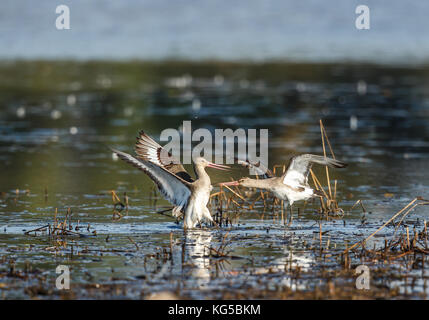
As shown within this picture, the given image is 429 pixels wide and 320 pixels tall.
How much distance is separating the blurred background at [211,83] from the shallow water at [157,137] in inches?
2.9

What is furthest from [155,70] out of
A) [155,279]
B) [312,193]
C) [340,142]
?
[155,279]

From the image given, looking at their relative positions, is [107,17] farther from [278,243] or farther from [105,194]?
[278,243]

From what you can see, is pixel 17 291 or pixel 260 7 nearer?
pixel 17 291

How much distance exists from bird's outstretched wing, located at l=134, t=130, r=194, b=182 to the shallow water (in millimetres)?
665

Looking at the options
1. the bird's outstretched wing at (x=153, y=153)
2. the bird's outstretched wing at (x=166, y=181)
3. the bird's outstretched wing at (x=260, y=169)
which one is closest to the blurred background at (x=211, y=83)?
the bird's outstretched wing at (x=260, y=169)

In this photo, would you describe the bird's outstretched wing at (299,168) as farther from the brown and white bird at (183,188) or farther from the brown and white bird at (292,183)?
the brown and white bird at (183,188)

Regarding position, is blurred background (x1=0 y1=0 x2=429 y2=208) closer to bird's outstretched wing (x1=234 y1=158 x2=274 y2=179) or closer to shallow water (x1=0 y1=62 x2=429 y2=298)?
shallow water (x1=0 y1=62 x2=429 y2=298)

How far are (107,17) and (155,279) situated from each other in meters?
40.2

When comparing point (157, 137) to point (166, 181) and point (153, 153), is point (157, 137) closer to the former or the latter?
point (153, 153)

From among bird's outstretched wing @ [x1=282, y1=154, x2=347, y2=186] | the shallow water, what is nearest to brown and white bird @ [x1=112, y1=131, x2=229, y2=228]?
the shallow water

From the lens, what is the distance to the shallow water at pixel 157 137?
8219mm

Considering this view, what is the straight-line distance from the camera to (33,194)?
12594 mm

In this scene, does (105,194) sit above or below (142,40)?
below
